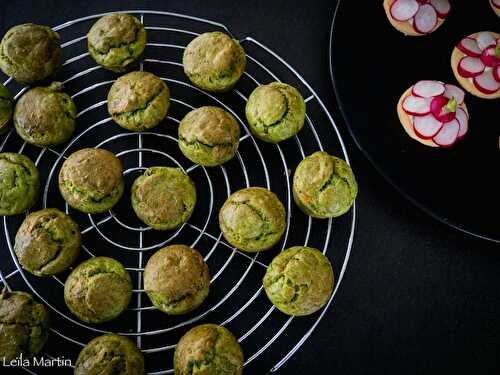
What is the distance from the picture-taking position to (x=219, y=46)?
111 inches

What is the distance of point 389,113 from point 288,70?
736mm

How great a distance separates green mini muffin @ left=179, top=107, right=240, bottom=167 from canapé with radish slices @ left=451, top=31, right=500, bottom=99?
5.38 feet

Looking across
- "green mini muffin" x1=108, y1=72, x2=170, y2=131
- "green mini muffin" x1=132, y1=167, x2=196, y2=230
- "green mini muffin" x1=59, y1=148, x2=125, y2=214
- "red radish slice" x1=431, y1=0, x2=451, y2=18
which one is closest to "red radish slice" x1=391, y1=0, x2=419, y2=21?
"red radish slice" x1=431, y1=0, x2=451, y2=18

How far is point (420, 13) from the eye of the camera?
3.22 metres

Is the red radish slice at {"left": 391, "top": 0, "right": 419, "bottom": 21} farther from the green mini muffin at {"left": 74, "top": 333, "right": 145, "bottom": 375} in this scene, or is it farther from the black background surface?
the green mini muffin at {"left": 74, "top": 333, "right": 145, "bottom": 375}

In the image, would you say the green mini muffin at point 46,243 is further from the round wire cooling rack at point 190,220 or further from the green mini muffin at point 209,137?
the green mini muffin at point 209,137

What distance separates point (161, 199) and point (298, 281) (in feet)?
2.92

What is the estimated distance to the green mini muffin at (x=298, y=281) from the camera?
2.60m

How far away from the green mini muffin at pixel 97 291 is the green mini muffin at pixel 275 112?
1.17 meters

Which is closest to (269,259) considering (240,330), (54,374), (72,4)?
(240,330)

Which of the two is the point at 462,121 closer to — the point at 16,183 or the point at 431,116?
the point at 431,116

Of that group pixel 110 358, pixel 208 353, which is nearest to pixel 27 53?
pixel 110 358

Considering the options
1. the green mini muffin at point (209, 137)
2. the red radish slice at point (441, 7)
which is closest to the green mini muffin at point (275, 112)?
the green mini muffin at point (209, 137)

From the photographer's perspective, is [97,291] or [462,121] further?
[462,121]
